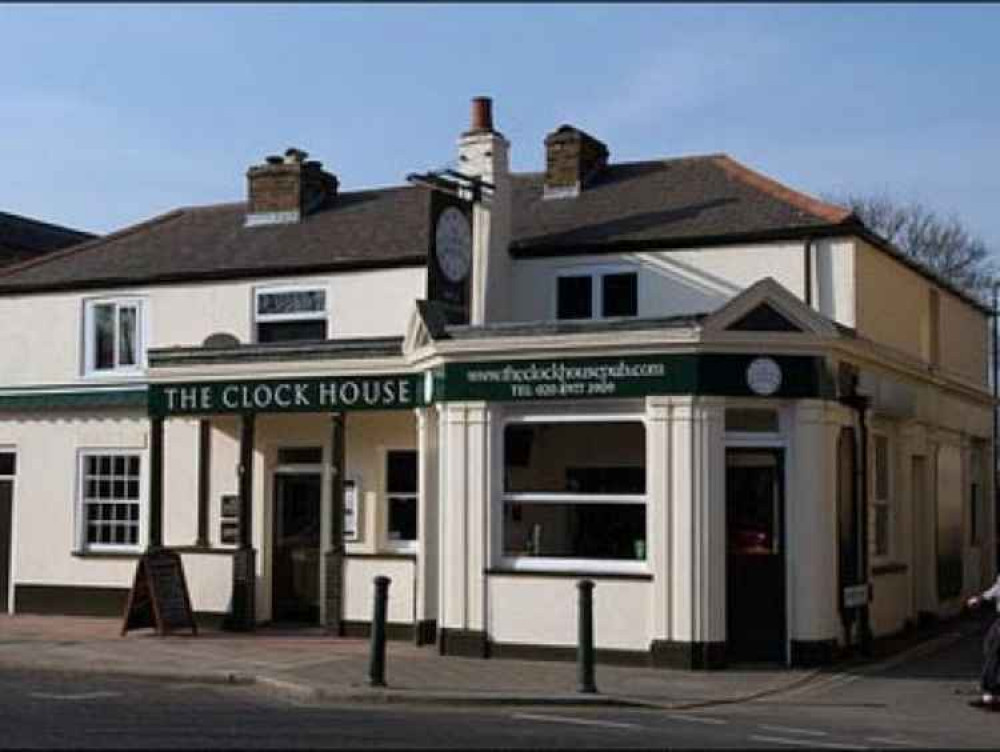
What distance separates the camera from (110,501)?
24.1 meters

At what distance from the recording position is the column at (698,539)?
56.0 feet

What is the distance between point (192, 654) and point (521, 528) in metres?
4.38

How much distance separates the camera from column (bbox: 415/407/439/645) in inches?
764

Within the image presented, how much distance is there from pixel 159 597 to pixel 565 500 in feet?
20.8

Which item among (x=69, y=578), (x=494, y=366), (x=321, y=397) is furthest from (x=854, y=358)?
(x=69, y=578)

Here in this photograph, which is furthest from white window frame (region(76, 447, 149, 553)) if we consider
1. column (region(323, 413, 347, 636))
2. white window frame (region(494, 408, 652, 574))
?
white window frame (region(494, 408, 652, 574))

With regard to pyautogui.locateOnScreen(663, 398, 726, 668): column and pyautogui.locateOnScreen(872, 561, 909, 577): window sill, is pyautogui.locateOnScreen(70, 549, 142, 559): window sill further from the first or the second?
pyautogui.locateOnScreen(872, 561, 909, 577): window sill

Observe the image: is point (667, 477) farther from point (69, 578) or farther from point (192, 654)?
point (69, 578)

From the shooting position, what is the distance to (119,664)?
17422mm

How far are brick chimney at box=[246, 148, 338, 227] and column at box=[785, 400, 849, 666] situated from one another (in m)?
11.0

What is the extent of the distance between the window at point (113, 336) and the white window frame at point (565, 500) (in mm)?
8642

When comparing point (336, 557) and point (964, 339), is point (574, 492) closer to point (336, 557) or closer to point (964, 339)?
point (336, 557)

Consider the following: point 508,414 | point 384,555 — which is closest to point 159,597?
point 384,555

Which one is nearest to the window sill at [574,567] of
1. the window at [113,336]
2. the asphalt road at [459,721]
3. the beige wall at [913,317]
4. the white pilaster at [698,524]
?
the white pilaster at [698,524]
